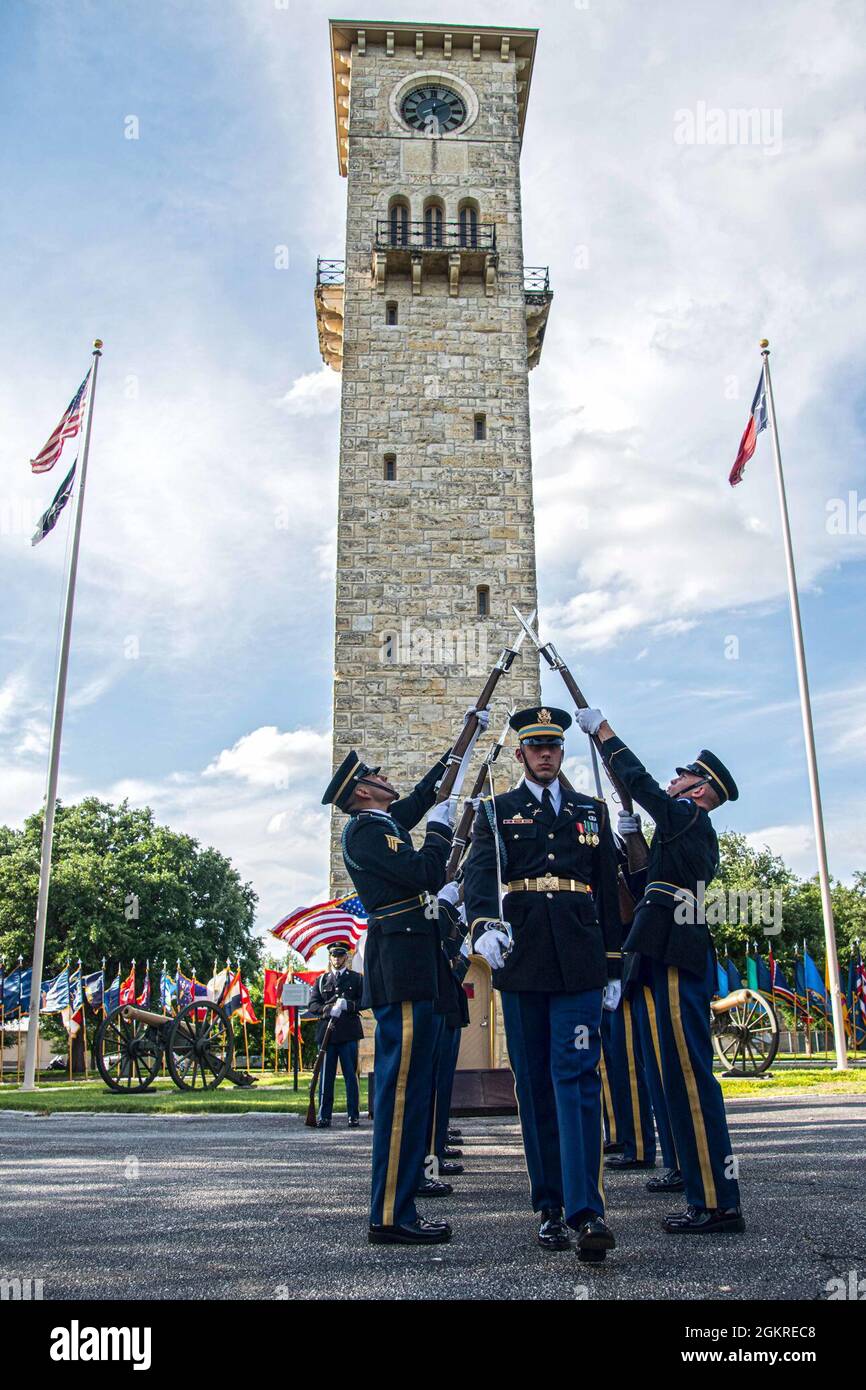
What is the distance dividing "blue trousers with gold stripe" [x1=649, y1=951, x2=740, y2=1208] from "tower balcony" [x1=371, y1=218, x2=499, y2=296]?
25.2 metres

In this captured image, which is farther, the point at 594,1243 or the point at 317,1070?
the point at 317,1070

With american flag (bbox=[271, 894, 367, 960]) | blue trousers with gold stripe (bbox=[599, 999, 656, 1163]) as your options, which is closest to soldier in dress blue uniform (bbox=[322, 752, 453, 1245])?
blue trousers with gold stripe (bbox=[599, 999, 656, 1163])

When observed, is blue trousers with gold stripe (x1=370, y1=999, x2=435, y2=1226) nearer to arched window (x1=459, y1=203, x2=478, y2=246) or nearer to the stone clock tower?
A: the stone clock tower

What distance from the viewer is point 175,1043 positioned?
56.1ft

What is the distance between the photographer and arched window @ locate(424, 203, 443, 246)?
2812 cm

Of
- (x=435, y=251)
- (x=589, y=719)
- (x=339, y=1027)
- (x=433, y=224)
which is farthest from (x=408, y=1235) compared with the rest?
(x=433, y=224)

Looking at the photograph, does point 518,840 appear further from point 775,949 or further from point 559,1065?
point 775,949

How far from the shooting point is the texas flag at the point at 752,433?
1966cm

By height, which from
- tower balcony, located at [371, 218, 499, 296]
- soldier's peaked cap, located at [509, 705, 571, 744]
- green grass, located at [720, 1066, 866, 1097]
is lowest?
green grass, located at [720, 1066, 866, 1097]

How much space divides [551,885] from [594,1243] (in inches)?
61.7

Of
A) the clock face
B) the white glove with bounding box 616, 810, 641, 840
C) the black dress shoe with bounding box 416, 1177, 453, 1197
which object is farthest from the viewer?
the clock face

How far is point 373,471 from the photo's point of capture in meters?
25.5

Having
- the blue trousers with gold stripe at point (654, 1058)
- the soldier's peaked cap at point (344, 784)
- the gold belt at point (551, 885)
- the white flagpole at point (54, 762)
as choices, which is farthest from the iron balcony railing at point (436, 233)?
the gold belt at point (551, 885)

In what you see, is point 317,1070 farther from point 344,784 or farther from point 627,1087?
point 344,784
